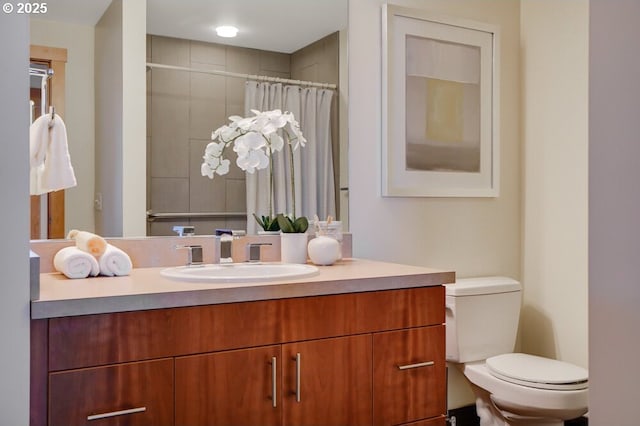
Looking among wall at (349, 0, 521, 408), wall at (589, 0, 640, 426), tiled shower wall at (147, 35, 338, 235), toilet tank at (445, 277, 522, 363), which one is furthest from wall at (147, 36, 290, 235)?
wall at (589, 0, 640, 426)

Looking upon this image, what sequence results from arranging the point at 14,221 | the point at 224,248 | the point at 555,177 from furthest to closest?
the point at 555,177, the point at 224,248, the point at 14,221

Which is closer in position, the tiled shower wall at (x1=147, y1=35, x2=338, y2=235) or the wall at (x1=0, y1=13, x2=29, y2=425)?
the wall at (x1=0, y1=13, x2=29, y2=425)

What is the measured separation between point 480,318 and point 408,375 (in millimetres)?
814

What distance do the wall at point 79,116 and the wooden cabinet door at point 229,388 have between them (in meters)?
0.74

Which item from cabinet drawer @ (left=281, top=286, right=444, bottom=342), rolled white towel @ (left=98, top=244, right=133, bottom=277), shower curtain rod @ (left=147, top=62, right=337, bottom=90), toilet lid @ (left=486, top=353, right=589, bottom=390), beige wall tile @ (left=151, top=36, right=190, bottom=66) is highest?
beige wall tile @ (left=151, top=36, right=190, bottom=66)

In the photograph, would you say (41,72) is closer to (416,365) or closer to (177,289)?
(177,289)

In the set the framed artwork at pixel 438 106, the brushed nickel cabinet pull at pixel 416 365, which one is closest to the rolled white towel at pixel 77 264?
the brushed nickel cabinet pull at pixel 416 365

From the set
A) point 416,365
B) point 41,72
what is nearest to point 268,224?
point 416,365

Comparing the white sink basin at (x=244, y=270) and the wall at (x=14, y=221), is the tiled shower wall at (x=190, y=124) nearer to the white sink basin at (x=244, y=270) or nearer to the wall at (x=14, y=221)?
the white sink basin at (x=244, y=270)

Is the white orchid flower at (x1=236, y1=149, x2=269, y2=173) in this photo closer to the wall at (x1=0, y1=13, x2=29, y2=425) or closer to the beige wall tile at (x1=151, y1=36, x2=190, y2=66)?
the beige wall tile at (x1=151, y1=36, x2=190, y2=66)

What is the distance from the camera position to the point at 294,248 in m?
2.14

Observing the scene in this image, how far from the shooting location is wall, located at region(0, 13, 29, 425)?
4.09 feet

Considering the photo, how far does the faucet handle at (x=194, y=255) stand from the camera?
6.43 ft

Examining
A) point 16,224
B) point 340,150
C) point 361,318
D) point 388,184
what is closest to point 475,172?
point 388,184
